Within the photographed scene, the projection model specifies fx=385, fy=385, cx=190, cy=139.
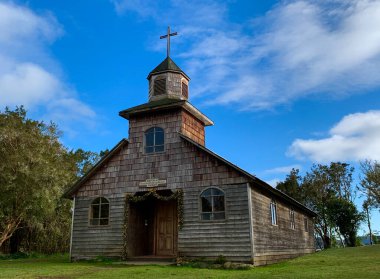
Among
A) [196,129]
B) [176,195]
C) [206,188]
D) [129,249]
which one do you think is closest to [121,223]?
[129,249]

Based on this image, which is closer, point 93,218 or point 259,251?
point 259,251

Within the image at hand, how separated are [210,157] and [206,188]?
1.38 meters

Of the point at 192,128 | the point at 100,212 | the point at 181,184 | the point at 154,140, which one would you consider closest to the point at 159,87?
the point at 192,128

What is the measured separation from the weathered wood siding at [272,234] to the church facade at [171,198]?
0.05 meters

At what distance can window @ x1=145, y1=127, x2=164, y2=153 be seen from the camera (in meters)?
18.7

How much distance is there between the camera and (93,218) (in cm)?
1920

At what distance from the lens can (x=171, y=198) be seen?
17.4m

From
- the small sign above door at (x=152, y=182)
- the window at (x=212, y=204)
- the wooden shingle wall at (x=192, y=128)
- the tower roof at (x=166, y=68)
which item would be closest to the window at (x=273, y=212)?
the window at (x=212, y=204)

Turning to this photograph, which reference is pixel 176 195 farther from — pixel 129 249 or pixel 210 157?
pixel 129 249

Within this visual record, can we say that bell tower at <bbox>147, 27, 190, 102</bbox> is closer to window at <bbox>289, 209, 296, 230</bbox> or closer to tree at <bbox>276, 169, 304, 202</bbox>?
window at <bbox>289, 209, 296, 230</bbox>

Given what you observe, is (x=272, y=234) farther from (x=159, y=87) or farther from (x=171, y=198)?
(x=159, y=87)

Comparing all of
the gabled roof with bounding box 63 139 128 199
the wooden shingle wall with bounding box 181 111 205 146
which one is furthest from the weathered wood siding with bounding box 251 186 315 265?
the gabled roof with bounding box 63 139 128 199

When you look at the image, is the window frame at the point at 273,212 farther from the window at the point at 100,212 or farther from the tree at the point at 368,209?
the tree at the point at 368,209

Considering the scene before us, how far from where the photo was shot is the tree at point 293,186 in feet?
147
